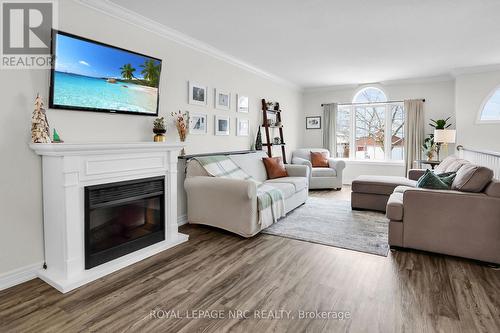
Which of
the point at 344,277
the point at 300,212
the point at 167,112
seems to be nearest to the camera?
the point at 344,277

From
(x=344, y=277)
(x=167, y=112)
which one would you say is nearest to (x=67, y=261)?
(x=167, y=112)

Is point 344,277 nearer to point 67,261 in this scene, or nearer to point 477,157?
point 67,261

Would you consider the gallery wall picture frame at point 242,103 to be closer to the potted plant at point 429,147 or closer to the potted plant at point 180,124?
the potted plant at point 180,124

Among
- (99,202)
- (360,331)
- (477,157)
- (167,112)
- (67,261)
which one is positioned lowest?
(360,331)

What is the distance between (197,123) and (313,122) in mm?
4348

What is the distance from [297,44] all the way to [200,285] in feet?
11.0

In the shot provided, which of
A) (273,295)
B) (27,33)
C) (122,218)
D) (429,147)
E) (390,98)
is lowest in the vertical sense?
(273,295)

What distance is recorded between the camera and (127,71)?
2996 millimetres

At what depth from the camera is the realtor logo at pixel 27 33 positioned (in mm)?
2242

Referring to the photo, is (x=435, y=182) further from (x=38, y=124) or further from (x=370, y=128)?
(x=370, y=128)

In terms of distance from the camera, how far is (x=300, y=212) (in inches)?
176

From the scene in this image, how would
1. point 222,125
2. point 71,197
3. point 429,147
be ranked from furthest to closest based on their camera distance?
point 429,147 → point 222,125 → point 71,197

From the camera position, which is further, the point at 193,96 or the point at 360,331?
the point at 193,96

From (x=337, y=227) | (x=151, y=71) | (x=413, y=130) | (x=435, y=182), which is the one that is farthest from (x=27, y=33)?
(x=413, y=130)
